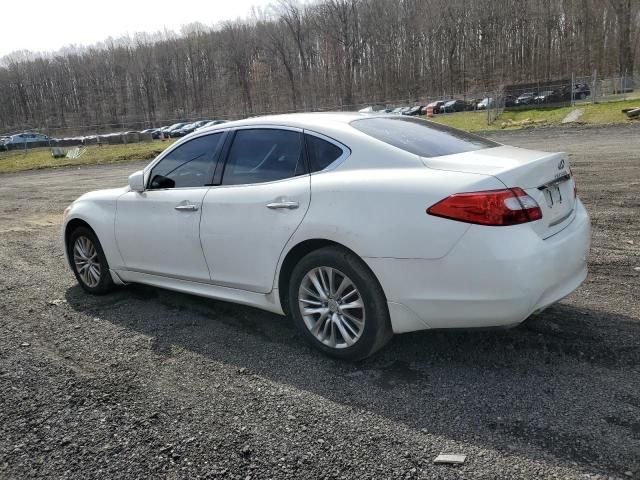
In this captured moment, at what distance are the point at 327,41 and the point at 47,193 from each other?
80066 mm

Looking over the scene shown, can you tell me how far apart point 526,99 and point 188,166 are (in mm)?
34335

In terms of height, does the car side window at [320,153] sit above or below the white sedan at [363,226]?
above

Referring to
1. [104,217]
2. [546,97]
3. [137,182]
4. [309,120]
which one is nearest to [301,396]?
[309,120]

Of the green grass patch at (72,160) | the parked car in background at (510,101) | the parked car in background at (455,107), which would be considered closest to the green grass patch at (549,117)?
the parked car in background at (510,101)

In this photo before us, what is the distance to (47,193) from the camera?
679 inches

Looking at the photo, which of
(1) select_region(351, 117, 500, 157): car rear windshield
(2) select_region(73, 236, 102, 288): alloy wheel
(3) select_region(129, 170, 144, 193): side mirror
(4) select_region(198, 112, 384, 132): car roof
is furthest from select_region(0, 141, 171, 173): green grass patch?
(1) select_region(351, 117, 500, 157): car rear windshield

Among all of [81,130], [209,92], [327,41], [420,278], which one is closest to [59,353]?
[420,278]

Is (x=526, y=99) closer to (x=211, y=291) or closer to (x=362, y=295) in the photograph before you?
(x=211, y=291)

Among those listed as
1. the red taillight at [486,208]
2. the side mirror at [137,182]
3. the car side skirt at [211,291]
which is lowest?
the car side skirt at [211,291]

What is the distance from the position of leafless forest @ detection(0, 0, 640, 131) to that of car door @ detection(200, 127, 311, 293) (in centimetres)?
7059

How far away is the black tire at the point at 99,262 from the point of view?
539 centimetres

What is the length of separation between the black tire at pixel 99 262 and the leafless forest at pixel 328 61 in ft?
232

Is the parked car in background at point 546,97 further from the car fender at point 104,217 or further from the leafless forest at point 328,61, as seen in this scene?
the leafless forest at point 328,61

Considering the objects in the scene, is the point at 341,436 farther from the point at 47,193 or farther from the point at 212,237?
the point at 47,193
